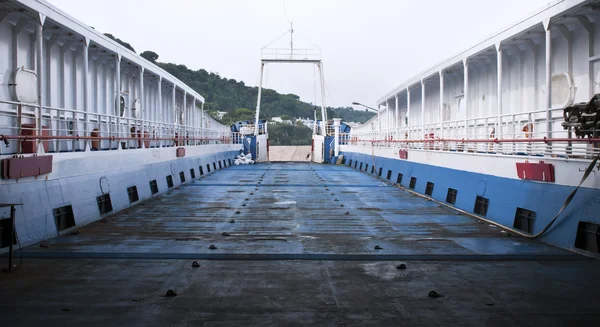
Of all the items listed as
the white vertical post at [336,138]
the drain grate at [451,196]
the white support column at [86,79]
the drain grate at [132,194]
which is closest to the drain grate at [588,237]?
the drain grate at [451,196]

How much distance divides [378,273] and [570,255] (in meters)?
3.23

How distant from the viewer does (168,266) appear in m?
7.66

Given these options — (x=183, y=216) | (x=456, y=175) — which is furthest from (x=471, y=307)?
(x=456, y=175)

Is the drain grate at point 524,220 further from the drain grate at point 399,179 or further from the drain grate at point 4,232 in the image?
the drain grate at point 399,179

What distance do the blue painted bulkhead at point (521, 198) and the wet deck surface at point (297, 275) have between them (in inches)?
19.0

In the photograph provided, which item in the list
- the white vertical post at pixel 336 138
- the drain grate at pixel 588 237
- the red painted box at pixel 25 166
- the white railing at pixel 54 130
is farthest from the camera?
the white vertical post at pixel 336 138

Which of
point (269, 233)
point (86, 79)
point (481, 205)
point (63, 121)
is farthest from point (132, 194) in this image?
point (481, 205)

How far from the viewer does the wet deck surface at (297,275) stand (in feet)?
18.0

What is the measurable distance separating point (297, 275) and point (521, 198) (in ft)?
18.4

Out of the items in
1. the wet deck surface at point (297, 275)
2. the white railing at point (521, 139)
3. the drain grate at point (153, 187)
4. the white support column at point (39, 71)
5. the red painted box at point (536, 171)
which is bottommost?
the wet deck surface at point (297, 275)

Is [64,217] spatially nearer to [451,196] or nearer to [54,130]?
[54,130]

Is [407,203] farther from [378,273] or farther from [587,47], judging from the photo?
[378,273]

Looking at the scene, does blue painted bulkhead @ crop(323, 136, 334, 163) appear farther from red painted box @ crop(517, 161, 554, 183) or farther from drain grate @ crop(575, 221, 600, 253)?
drain grate @ crop(575, 221, 600, 253)

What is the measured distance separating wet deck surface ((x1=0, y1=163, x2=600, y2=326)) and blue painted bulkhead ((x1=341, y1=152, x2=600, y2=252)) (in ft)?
1.59
